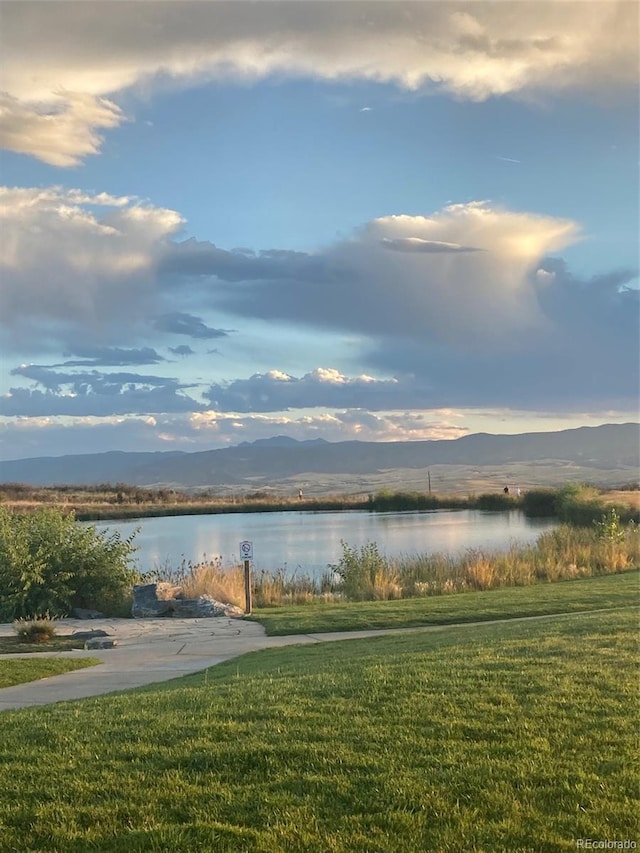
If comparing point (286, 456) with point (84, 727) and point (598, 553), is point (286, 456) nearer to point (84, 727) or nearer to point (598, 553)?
point (598, 553)

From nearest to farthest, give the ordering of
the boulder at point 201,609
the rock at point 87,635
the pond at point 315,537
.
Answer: the rock at point 87,635 → the boulder at point 201,609 → the pond at point 315,537

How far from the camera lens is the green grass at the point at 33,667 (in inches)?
407

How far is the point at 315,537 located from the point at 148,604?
60.9 feet

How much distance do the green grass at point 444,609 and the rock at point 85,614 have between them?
3.72 metres

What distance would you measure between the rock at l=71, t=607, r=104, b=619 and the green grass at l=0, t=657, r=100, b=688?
6.74 meters

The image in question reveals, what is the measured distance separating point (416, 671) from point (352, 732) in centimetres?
216

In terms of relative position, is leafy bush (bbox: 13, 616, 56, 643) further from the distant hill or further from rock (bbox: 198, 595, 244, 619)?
the distant hill

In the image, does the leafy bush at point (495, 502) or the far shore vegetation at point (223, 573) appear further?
the leafy bush at point (495, 502)

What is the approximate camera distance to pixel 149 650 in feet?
42.1

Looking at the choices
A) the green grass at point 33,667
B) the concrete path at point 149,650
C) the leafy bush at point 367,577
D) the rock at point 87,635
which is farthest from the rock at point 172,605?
the green grass at point 33,667

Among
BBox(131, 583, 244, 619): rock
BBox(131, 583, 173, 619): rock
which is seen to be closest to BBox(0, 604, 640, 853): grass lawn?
BBox(131, 583, 244, 619): rock

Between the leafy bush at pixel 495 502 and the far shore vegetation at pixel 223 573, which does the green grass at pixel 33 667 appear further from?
the leafy bush at pixel 495 502

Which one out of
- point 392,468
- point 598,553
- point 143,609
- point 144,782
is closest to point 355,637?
point 143,609

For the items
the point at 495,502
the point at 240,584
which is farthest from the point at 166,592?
the point at 495,502
